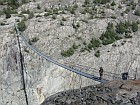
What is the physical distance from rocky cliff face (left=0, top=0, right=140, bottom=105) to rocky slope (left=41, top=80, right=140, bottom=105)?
1345 millimetres

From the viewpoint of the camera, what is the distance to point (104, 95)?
2678cm

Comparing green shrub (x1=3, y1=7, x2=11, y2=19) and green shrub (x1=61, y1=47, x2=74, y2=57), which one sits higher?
green shrub (x1=3, y1=7, x2=11, y2=19)

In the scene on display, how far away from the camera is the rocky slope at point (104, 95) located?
26.3 metres

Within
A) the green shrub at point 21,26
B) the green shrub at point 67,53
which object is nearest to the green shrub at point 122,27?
the green shrub at point 67,53

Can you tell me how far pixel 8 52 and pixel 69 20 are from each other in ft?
16.0

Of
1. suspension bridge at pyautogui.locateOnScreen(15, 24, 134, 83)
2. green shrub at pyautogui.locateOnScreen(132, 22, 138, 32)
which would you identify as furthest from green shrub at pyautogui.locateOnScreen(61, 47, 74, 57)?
green shrub at pyautogui.locateOnScreen(132, 22, 138, 32)

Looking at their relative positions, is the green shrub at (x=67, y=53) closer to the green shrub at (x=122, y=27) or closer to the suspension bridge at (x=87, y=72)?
the suspension bridge at (x=87, y=72)

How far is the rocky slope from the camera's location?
26259mm

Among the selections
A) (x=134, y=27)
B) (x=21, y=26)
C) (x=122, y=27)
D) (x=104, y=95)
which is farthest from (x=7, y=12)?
(x=104, y=95)

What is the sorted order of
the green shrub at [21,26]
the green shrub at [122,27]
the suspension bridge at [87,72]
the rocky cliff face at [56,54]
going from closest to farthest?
the suspension bridge at [87,72], the rocky cliff face at [56,54], the green shrub at [122,27], the green shrub at [21,26]

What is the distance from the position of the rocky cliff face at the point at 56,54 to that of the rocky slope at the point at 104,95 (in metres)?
1.35

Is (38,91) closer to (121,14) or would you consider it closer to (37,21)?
(37,21)

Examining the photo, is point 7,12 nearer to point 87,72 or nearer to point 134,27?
point 87,72

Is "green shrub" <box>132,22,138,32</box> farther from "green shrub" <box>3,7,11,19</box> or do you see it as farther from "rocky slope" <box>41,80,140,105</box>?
"green shrub" <box>3,7,11,19</box>
